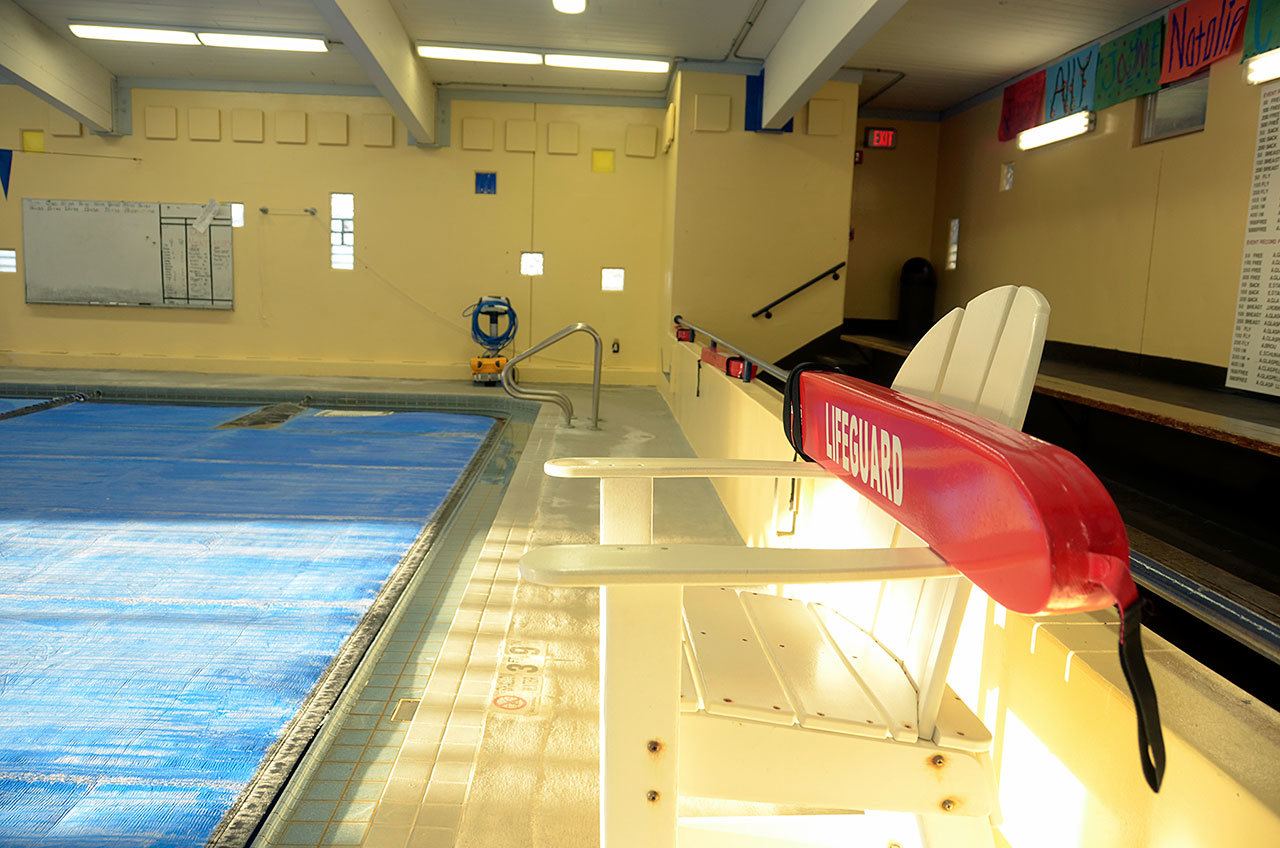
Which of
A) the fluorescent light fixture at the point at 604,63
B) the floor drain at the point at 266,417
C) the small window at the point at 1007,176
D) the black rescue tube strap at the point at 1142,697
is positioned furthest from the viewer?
the small window at the point at 1007,176

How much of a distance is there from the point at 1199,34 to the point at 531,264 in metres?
5.90

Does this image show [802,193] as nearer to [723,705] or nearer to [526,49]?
[526,49]

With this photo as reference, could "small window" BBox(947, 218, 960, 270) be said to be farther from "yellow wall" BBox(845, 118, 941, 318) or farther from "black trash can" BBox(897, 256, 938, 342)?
"yellow wall" BBox(845, 118, 941, 318)

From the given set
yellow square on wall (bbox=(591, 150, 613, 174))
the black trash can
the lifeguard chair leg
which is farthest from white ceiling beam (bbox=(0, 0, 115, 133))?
the lifeguard chair leg

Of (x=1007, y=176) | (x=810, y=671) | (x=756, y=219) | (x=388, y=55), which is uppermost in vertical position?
(x=388, y=55)

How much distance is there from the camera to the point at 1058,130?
21.3 feet

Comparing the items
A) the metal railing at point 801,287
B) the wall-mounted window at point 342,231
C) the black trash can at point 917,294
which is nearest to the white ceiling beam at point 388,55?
the wall-mounted window at point 342,231

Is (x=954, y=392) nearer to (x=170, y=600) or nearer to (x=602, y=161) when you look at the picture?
(x=170, y=600)

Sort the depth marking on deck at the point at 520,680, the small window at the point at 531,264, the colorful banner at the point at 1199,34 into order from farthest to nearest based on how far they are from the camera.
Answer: the small window at the point at 531,264 → the colorful banner at the point at 1199,34 → the depth marking on deck at the point at 520,680

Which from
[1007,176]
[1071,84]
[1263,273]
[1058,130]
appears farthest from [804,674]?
[1007,176]

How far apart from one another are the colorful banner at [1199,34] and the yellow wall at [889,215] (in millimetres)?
3398

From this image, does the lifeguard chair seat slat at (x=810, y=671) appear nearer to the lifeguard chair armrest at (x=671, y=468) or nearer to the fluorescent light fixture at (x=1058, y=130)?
the lifeguard chair armrest at (x=671, y=468)

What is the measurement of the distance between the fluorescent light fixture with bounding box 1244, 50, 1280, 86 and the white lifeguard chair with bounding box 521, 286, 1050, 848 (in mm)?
4275

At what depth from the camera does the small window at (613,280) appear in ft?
30.2
